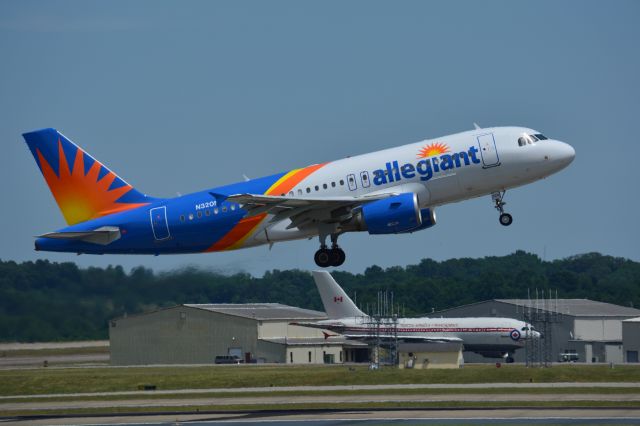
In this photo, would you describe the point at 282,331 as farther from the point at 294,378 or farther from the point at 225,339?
the point at 294,378

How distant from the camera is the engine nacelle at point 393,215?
6128cm

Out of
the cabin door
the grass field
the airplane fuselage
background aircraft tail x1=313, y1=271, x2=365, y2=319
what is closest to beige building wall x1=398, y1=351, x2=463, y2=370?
the grass field

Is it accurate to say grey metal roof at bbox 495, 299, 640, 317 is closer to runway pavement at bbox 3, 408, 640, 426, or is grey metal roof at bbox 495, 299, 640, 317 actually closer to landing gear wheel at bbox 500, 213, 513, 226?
runway pavement at bbox 3, 408, 640, 426

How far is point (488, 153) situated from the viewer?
203 feet

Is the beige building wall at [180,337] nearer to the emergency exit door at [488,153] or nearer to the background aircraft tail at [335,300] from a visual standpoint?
the background aircraft tail at [335,300]

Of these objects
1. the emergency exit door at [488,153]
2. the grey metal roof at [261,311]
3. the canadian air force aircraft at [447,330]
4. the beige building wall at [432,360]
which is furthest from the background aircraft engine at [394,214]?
the grey metal roof at [261,311]

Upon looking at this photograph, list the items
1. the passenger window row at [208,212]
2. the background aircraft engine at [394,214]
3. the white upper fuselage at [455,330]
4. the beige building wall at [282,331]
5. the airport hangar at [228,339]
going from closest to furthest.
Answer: the background aircraft engine at [394,214], the passenger window row at [208,212], the white upper fuselage at [455,330], the airport hangar at [228,339], the beige building wall at [282,331]

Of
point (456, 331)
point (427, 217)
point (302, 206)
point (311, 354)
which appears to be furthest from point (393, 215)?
point (311, 354)

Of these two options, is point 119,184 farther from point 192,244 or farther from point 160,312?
point 160,312

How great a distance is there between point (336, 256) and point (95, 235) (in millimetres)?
13650

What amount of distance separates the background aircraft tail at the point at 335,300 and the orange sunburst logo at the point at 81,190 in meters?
58.1

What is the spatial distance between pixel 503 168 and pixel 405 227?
6085 millimetres

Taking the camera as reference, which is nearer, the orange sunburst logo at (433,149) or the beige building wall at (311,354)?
the orange sunburst logo at (433,149)

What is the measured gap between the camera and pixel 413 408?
2712 inches
